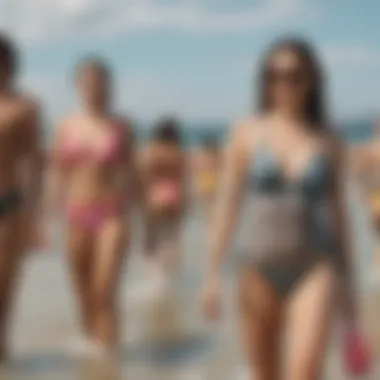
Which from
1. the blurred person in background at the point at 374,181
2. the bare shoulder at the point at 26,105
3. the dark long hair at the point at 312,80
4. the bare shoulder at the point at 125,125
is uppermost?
→ the dark long hair at the point at 312,80

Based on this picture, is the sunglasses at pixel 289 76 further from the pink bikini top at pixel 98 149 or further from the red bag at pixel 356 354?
the pink bikini top at pixel 98 149

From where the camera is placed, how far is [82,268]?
3160 mm

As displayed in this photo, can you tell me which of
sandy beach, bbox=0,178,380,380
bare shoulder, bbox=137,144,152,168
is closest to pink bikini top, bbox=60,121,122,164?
sandy beach, bbox=0,178,380,380

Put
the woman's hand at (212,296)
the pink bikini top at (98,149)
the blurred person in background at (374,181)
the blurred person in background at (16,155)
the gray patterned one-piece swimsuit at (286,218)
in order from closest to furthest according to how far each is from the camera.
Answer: the gray patterned one-piece swimsuit at (286,218)
the woman's hand at (212,296)
the blurred person in background at (16,155)
the pink bikini top at (98,149)
the blurred person in background at (374,181)

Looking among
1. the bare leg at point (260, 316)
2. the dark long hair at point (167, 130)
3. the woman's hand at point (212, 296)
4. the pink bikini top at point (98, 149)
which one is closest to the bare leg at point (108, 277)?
the pink bikini top at point (98, 149)

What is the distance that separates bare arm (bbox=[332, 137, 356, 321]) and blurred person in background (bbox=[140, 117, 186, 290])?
1918 millimetres

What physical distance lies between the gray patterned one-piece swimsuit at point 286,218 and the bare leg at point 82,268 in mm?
1095

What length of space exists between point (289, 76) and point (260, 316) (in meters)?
0.46

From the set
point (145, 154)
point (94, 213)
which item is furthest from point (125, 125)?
point (145, 154)

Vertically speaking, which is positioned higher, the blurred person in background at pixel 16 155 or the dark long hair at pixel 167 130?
the blurred person in background at pixel 16 155

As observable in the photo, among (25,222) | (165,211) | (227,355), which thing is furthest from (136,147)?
(165,211)

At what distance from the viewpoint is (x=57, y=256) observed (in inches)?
188

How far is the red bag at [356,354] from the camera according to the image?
88.3 inches

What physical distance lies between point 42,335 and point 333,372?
995 millimetres
